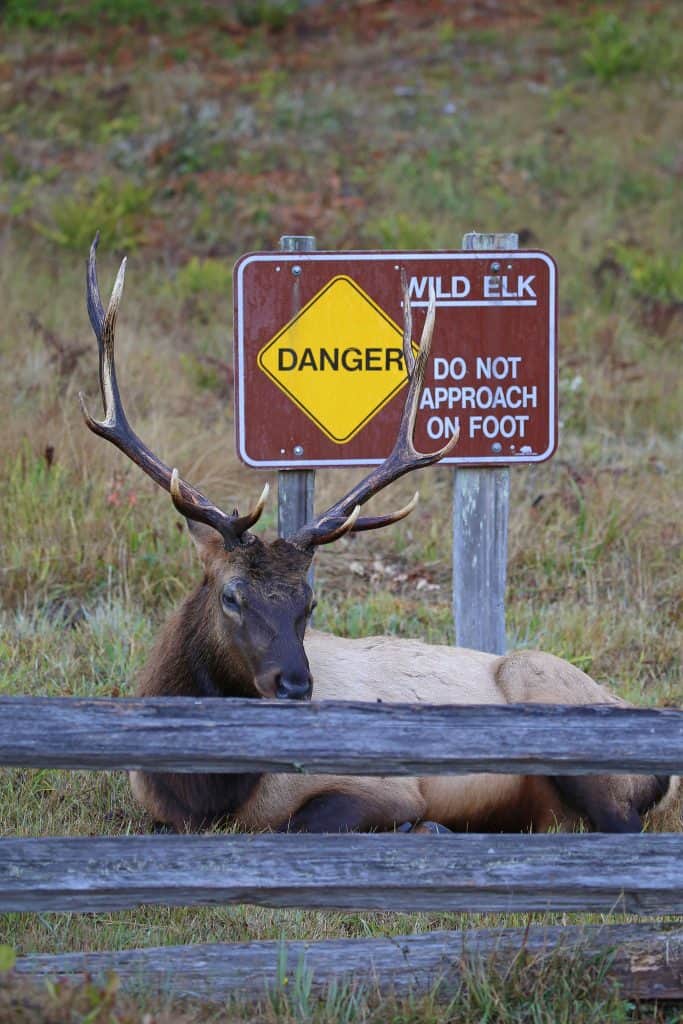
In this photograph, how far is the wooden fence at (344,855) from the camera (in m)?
3.69

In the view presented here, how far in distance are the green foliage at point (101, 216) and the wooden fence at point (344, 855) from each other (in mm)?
10018

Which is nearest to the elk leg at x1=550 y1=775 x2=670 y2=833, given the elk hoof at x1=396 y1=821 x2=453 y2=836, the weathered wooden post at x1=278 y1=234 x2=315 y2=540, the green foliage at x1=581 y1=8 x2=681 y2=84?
the elk hoof at x1=396 y1=821 x2=453 y2=836

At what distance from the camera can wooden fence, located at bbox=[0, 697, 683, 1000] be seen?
3686 millimetres

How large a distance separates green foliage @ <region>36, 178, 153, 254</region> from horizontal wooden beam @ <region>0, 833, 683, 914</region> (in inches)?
397

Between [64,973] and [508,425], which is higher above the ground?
[508,425]

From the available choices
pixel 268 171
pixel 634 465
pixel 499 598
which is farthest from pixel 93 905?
pixel 268 171

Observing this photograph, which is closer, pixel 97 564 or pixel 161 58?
pixel 97 564

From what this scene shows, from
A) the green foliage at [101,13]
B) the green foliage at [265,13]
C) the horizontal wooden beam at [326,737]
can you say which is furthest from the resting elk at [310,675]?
the green foliage at [265,13]

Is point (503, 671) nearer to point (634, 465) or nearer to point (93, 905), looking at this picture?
point (93, 905)

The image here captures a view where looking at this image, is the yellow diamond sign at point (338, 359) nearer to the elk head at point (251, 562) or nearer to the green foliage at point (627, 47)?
the elk head at point (251, 562)

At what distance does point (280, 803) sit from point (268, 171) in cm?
1126

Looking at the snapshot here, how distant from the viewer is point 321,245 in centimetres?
1327

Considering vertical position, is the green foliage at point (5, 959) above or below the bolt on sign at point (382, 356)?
below

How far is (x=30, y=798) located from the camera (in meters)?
5.36
